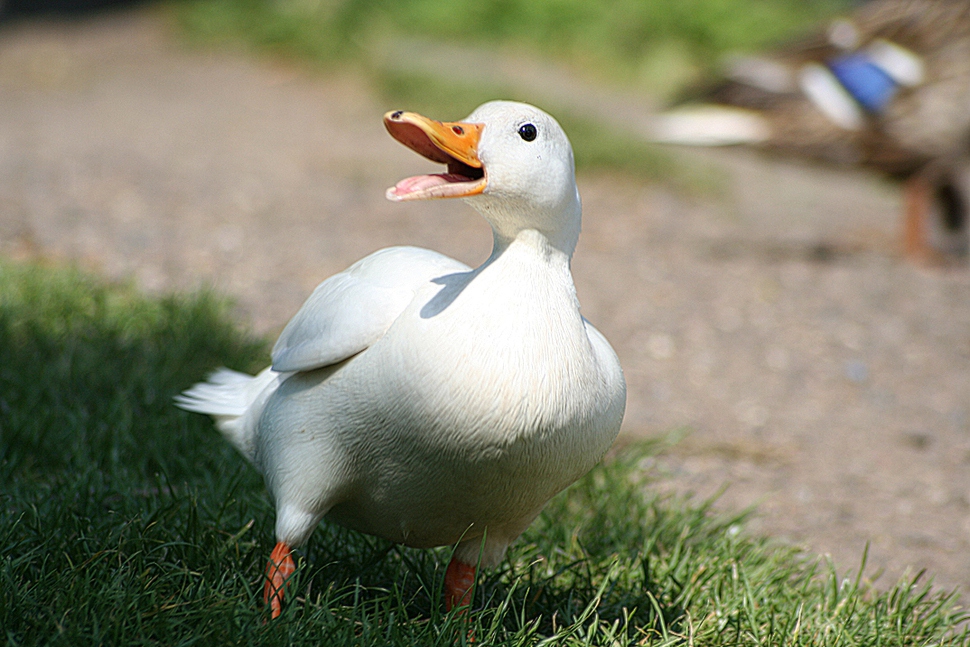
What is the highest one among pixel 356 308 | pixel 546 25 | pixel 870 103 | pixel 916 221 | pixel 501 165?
pixel 546 25

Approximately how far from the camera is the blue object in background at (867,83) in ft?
18.6

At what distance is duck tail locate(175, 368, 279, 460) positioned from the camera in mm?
2490

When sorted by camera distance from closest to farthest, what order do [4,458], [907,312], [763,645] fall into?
1. [763,645]
2. [4,458]
3. [907,312]

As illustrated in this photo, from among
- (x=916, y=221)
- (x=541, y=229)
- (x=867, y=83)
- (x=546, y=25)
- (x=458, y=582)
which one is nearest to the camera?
(x=541, y=229)

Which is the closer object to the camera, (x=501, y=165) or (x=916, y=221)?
(x=501, y=165)

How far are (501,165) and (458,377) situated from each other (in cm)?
41

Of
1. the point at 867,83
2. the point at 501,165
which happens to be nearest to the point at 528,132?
the point at 501,165

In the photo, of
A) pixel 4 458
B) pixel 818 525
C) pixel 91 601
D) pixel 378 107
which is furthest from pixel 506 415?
pixel 378 107

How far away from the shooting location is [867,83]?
567cm

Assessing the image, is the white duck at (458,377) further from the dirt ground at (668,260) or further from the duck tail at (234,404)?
the dirt ground at (668,260)

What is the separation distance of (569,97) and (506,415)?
7234 millimetres

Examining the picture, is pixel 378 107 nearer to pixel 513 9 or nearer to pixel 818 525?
pixel 513 9

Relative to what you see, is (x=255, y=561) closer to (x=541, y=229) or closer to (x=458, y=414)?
(x=458, y=414)

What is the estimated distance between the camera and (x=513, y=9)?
419 inches
